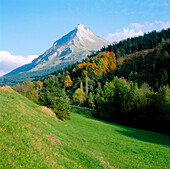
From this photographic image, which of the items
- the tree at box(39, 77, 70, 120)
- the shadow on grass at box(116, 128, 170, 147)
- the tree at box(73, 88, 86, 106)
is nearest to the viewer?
the shadow on grass at box(116, 128, 170, 147)

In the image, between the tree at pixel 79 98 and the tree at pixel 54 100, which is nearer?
the tree at pixel 54 100

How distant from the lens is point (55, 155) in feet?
35.0

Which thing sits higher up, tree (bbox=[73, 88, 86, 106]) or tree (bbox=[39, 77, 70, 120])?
tree (bbox=[39, 77, 70, 120])

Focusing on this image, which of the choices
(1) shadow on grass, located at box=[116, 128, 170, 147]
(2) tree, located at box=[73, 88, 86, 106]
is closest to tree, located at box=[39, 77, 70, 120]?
(1) shadow on grass, located at box=[116, 128, 170, 147]

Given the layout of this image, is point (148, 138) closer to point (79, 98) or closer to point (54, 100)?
point (54, 100)

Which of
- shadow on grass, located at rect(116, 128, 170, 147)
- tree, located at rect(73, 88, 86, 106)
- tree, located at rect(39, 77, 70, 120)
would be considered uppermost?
tree, located at rect(39, 77, 70, 120)

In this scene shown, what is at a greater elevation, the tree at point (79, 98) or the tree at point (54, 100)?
the tree at point (54, 100)

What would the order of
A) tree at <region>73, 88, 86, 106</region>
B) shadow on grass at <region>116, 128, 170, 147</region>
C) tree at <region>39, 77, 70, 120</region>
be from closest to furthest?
shadow on grass at <region>116, 128, 170, 147</region>
tree at <region>39, 77, 70, 120</region>
tree at <region>73, 88, 86, 106</region>

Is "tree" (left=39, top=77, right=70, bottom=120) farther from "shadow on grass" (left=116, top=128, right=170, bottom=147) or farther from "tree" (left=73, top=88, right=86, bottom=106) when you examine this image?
"tree" (left=73, top=88, right=86, bottom=106)

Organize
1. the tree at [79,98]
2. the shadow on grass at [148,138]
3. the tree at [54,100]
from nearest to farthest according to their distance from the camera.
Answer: the shadow on grass at [148,138] < the tree at [54,100] < the tree at [79,98]

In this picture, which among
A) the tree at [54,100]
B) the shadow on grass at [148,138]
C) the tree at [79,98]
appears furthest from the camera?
the tree at [79,98]

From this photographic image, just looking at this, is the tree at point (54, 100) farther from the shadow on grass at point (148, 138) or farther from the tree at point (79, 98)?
the tree at point (79, 98)

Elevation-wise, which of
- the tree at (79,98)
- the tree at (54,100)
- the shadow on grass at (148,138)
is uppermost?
the tree at (54,100)

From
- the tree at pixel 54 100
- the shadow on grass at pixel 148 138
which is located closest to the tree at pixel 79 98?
the tree at pixel 54 100
